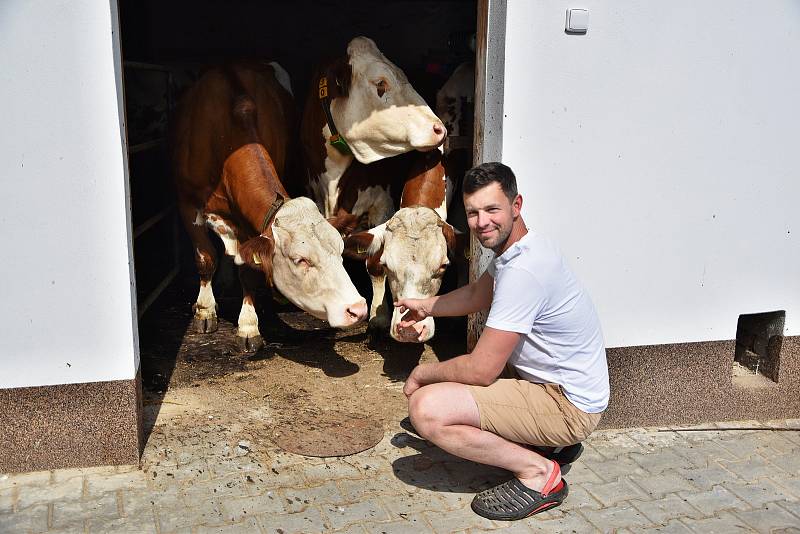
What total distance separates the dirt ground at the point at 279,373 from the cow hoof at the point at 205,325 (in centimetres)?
6

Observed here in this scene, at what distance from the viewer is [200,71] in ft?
23.4

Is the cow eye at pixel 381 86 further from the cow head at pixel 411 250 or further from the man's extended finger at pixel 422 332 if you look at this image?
the man's extended finger at pixel 422 332

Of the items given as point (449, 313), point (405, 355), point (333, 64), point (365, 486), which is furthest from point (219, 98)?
point (365, 486)

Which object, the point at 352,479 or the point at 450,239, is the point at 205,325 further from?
the point at 352,479

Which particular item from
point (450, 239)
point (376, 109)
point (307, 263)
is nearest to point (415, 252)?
point (450, 239)

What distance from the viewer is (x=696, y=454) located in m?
4.38

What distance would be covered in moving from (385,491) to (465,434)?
52cm

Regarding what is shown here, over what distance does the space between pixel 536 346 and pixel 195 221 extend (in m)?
3.75

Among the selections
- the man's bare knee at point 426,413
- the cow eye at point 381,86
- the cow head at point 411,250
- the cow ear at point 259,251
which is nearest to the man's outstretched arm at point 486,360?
the man's bare knee at point 426,413

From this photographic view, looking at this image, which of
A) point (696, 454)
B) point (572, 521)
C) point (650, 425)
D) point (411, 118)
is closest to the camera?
point (572, 521)

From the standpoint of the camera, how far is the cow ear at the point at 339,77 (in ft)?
19.9

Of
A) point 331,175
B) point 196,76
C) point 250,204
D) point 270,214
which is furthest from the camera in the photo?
point 196,76

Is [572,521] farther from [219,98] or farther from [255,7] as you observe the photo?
[255,7]

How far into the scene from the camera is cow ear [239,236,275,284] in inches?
212
